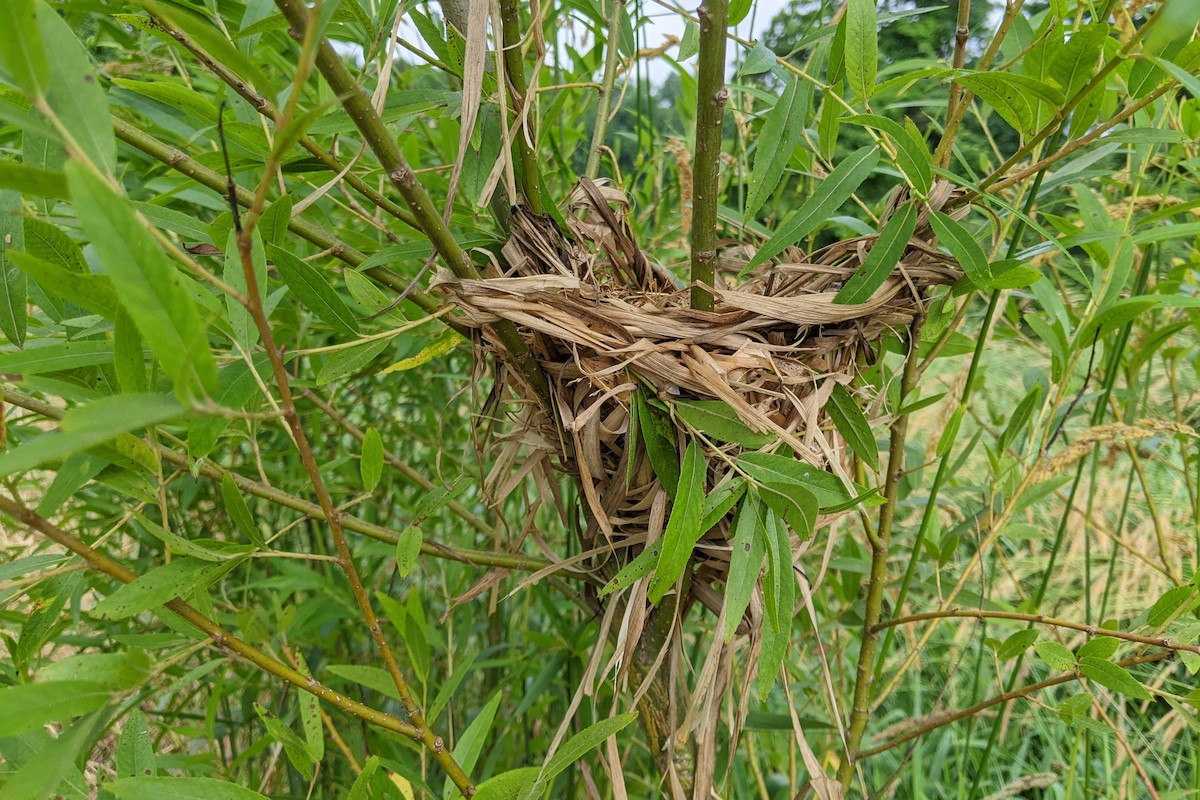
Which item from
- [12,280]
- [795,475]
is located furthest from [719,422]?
[12,280]

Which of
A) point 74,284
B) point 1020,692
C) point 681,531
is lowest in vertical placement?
point 1020,692

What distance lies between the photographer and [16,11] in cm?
14

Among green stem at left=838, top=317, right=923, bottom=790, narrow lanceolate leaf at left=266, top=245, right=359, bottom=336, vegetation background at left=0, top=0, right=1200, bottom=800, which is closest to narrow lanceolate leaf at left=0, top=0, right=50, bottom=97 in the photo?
vegetation background at left=0, top=0, right=1200, bottom=800

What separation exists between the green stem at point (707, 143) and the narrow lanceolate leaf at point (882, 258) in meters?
0.06

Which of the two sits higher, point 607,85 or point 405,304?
point 607,85

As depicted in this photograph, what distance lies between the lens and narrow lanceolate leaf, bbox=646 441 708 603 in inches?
10.5

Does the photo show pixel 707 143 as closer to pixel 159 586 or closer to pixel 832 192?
pixel 832 192

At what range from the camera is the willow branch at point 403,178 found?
20cm

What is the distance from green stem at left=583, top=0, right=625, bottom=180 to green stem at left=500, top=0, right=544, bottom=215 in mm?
64

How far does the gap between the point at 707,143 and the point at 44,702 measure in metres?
0.26

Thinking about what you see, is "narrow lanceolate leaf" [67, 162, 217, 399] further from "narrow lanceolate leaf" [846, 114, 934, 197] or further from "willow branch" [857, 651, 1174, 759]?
"willow branch" [857, 651, 1174, 759]

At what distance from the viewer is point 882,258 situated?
29 cm

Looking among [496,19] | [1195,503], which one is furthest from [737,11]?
[1195,503]

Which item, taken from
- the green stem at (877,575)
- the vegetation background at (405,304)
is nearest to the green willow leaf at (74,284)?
the vegetation background at (405,304)
